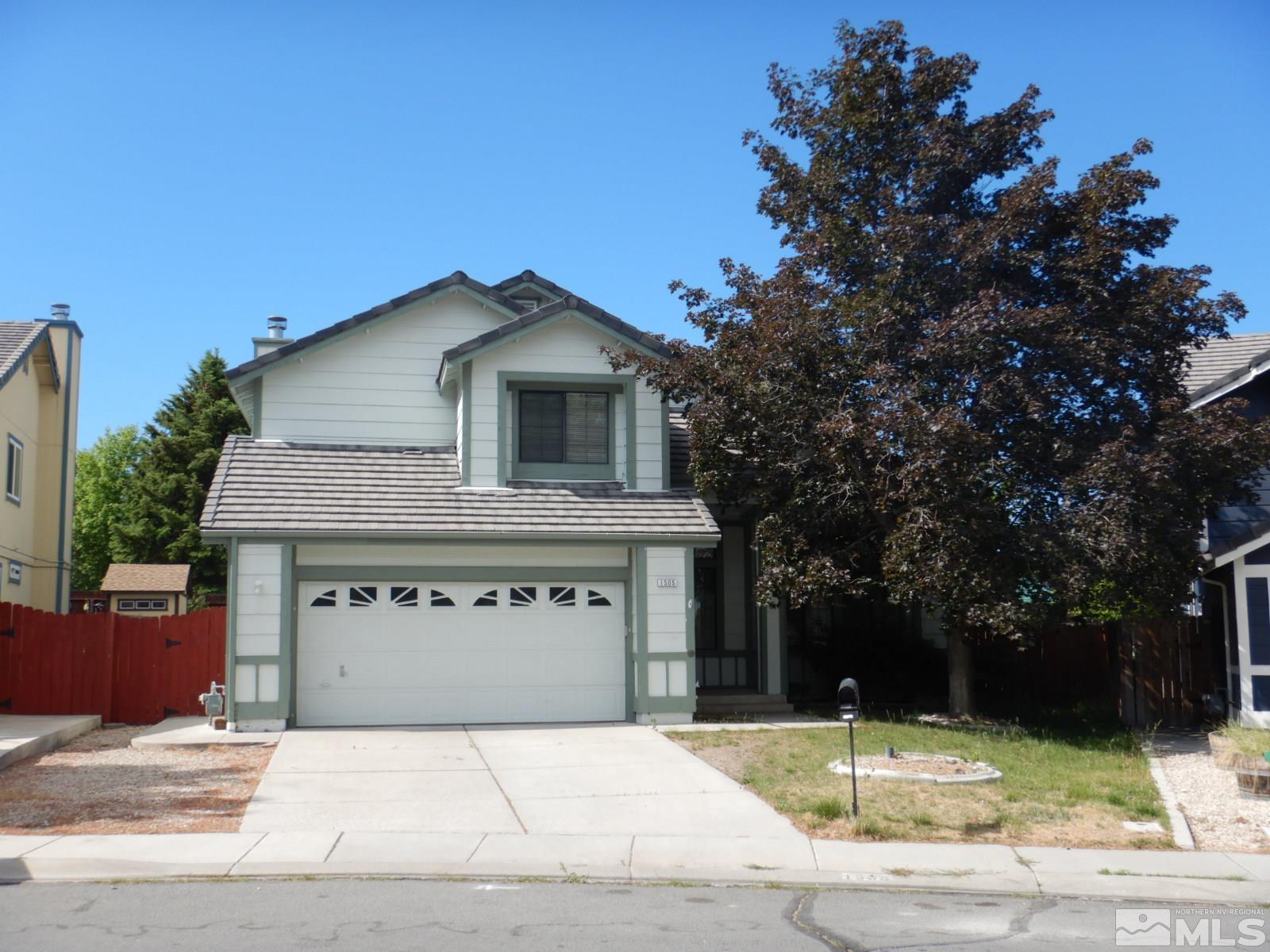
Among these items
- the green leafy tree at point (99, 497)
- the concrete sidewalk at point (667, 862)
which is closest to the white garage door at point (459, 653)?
the concrete sidewalk at point (667, 862)

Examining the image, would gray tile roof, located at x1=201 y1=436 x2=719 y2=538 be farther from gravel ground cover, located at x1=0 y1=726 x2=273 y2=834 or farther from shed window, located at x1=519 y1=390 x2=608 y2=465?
gravel ground cover, located at x1=0 y1=726 x2=273 y2=834

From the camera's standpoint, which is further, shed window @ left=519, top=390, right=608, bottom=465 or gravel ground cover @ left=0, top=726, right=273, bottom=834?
shed window @ left=519, top=390, right=608, bottom=465

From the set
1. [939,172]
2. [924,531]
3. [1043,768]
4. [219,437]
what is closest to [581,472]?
[924,531]

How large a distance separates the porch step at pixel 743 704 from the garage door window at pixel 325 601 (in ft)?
18.4

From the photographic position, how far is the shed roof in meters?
31.2

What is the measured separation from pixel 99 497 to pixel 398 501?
48295mm

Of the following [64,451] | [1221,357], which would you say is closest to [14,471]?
[64,451]

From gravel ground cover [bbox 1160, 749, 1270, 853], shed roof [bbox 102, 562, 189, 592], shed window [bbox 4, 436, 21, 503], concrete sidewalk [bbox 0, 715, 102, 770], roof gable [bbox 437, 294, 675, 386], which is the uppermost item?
roof gable [bbox 437, 294, 675, 386]

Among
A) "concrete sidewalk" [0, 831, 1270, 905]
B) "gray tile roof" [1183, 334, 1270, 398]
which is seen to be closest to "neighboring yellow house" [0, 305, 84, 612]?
"concrete sidewalk" [0, 831, 1270, 905]

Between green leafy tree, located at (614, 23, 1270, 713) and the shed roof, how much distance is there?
19853 mm

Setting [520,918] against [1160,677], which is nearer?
[520,918]

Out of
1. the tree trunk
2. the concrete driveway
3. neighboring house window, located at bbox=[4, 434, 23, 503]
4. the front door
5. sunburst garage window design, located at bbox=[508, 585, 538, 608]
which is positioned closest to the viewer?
the concrete driveway

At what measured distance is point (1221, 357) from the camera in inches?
809

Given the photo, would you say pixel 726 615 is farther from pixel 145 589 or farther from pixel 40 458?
pixel 145 589
